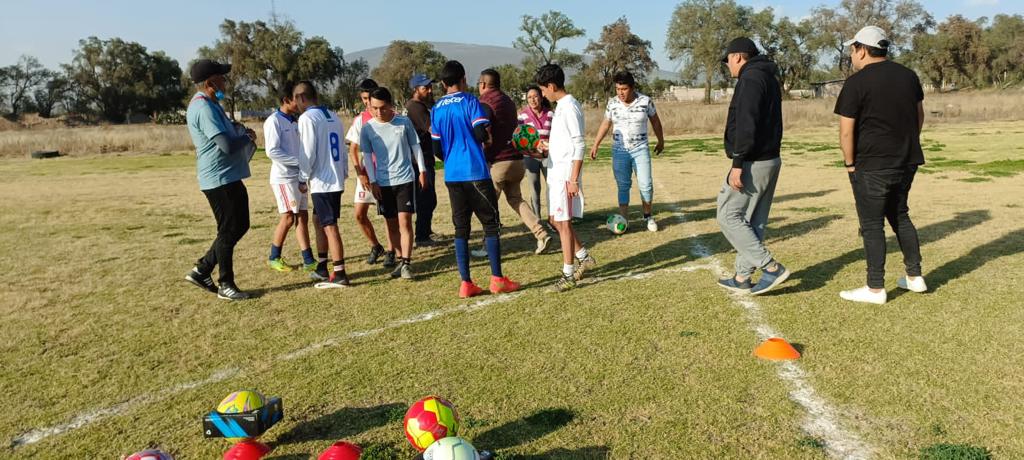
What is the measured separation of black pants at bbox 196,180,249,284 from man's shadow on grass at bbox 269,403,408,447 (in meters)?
2.93

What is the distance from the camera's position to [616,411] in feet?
11.4

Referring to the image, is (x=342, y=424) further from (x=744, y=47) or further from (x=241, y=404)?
(x=744, y=47)

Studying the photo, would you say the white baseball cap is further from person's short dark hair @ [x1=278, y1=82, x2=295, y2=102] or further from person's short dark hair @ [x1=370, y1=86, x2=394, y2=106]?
person's short dark hair @ [x1=278, y1=82, x2=295, y2=102]

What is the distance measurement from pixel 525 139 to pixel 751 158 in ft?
8.93

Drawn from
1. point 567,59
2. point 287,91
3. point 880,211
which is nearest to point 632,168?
point 880,211

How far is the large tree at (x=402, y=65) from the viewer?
85.9 meters

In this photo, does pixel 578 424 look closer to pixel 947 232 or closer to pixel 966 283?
pixel 966 283

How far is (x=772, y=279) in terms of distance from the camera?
5383 millimetres

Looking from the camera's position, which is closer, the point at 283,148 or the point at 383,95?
the point at 383,95

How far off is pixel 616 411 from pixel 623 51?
80.2 metres

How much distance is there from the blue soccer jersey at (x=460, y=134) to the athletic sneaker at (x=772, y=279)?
248 cm

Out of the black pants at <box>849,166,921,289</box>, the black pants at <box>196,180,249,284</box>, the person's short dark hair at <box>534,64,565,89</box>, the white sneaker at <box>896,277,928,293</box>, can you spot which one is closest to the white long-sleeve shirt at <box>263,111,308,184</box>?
the black pants at <box>196,180,249,284</box>

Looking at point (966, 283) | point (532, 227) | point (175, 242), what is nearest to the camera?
point (966, 283)

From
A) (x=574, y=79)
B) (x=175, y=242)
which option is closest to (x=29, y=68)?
(x=574, y=79)
